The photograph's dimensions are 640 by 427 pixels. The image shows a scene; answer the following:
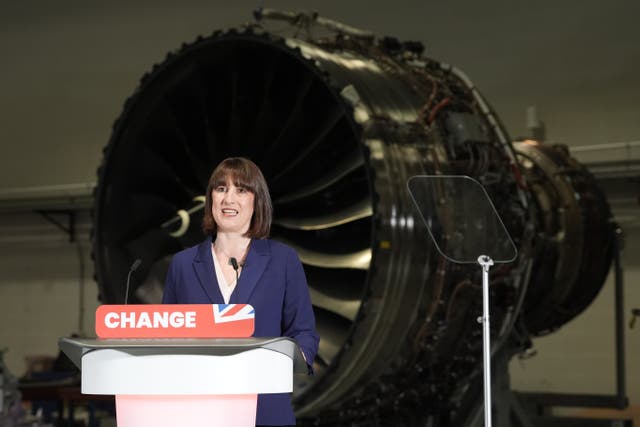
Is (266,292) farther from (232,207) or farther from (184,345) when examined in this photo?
(184,345)

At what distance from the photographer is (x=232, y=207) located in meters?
2.05

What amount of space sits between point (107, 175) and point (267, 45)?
1116 millimetres

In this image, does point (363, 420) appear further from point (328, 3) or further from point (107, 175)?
point (328, 3)

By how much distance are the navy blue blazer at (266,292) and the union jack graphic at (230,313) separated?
0.21 meters

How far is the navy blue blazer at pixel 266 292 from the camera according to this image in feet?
6.67

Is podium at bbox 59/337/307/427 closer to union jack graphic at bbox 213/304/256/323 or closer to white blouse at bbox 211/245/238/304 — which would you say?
union jack graphic at bbox 213/304/256/323

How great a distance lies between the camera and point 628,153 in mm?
6996

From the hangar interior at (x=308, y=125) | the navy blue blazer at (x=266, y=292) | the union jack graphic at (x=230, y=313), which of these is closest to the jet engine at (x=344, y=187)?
the hangar interior at (x=308, y=125)

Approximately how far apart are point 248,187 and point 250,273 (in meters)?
0.18

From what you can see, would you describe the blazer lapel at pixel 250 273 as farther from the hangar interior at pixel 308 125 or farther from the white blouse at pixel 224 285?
the hangar interior at pixel 308 125

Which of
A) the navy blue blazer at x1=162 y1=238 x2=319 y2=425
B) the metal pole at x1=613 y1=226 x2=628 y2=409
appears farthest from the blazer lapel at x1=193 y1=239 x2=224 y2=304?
the metal pole at x1=613 y1=226 x2=628 y2=409

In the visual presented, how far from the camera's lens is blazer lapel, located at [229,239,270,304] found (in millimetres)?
2027

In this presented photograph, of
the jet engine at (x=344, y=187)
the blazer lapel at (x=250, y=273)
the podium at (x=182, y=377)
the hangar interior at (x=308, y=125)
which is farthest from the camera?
the hangar interior at (x=308, y=125)

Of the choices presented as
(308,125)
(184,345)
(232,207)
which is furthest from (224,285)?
(308,125)
